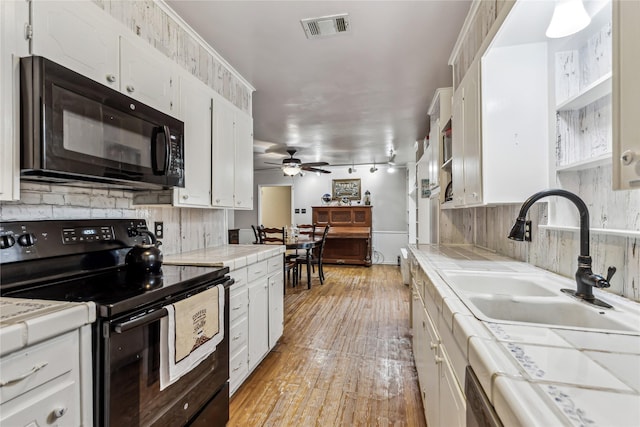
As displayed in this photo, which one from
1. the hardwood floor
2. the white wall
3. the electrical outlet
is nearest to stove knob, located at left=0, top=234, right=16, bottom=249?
the electrical outlet

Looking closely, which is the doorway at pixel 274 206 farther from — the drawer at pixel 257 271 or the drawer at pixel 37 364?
the drawer at pixel 37 364

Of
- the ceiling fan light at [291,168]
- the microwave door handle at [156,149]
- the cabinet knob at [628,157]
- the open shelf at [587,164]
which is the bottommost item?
the cabinet knob at [628,157]

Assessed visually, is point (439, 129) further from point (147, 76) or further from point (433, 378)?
point (147, 76)

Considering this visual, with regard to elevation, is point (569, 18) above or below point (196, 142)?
above

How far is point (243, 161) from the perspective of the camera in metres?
2.71

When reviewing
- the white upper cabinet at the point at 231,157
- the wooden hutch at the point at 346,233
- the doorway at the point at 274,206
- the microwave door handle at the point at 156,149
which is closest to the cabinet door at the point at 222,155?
the white upper cabinet at the point at 231,157

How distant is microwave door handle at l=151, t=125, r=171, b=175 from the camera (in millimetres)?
1555

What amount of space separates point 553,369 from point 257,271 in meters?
1.91

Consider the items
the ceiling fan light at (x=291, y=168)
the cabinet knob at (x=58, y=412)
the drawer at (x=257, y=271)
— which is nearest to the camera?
the cabinet knob at (x=58, y=412)

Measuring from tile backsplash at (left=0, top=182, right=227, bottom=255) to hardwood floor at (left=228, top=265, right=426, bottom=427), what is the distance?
1.14 m

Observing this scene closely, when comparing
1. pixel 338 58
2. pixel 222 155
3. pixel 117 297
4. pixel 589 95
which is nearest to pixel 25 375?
pixel 117 297

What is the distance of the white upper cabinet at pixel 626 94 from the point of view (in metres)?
0.68

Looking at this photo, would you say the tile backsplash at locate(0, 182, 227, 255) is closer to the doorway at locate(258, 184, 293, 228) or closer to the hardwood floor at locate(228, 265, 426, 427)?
the hardwood floor at locate(228, 265, 426, 427)

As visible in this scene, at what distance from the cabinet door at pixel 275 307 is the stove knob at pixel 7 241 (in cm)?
162
